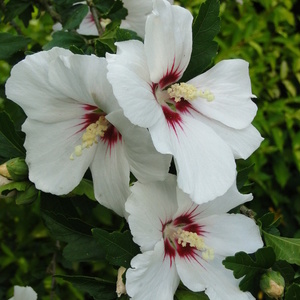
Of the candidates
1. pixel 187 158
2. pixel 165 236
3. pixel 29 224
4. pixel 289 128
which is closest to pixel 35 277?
pixel 29 224

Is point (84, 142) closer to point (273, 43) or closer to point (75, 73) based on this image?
point (75, 73)

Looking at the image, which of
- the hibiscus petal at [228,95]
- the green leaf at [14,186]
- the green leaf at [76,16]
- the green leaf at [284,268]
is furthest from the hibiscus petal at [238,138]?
the green leaf at [76,16]

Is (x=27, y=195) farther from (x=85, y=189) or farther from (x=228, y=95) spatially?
(x=228, y=95)

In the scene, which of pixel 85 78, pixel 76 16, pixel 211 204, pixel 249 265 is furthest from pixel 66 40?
pixel 249 265

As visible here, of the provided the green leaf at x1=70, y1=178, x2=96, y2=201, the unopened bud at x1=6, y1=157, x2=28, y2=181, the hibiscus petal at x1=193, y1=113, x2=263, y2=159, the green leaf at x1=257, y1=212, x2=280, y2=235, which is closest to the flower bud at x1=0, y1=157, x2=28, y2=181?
the unopened bud at x1=6, y1=157, x2=28, y2=181

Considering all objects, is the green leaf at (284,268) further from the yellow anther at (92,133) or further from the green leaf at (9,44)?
the green leaf at (9,44)
